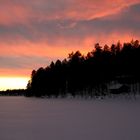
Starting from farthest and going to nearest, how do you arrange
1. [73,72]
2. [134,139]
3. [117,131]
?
1. [73,72]
2. [117,131]
3. [134,139]

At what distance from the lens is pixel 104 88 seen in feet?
469

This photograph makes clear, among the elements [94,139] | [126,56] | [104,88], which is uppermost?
[126,56]

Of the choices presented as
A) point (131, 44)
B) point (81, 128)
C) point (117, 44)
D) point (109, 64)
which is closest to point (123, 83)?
point (109, 64)

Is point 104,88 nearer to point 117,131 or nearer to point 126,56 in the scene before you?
point 126,56

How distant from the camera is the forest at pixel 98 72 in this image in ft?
413

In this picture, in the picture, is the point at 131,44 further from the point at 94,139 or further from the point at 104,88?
the point at 94,139

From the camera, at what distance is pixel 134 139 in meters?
20.0

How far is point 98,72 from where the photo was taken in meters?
135

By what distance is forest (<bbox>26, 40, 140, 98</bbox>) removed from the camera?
4956 inches

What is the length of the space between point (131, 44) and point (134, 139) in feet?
411

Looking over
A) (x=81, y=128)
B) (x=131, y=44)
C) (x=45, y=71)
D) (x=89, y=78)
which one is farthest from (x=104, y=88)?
(x=81, y=128)

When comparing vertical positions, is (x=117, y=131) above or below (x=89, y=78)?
below

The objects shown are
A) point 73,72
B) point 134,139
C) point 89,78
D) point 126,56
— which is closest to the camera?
point 134,139

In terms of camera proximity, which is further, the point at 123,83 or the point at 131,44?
the point at 131,44
